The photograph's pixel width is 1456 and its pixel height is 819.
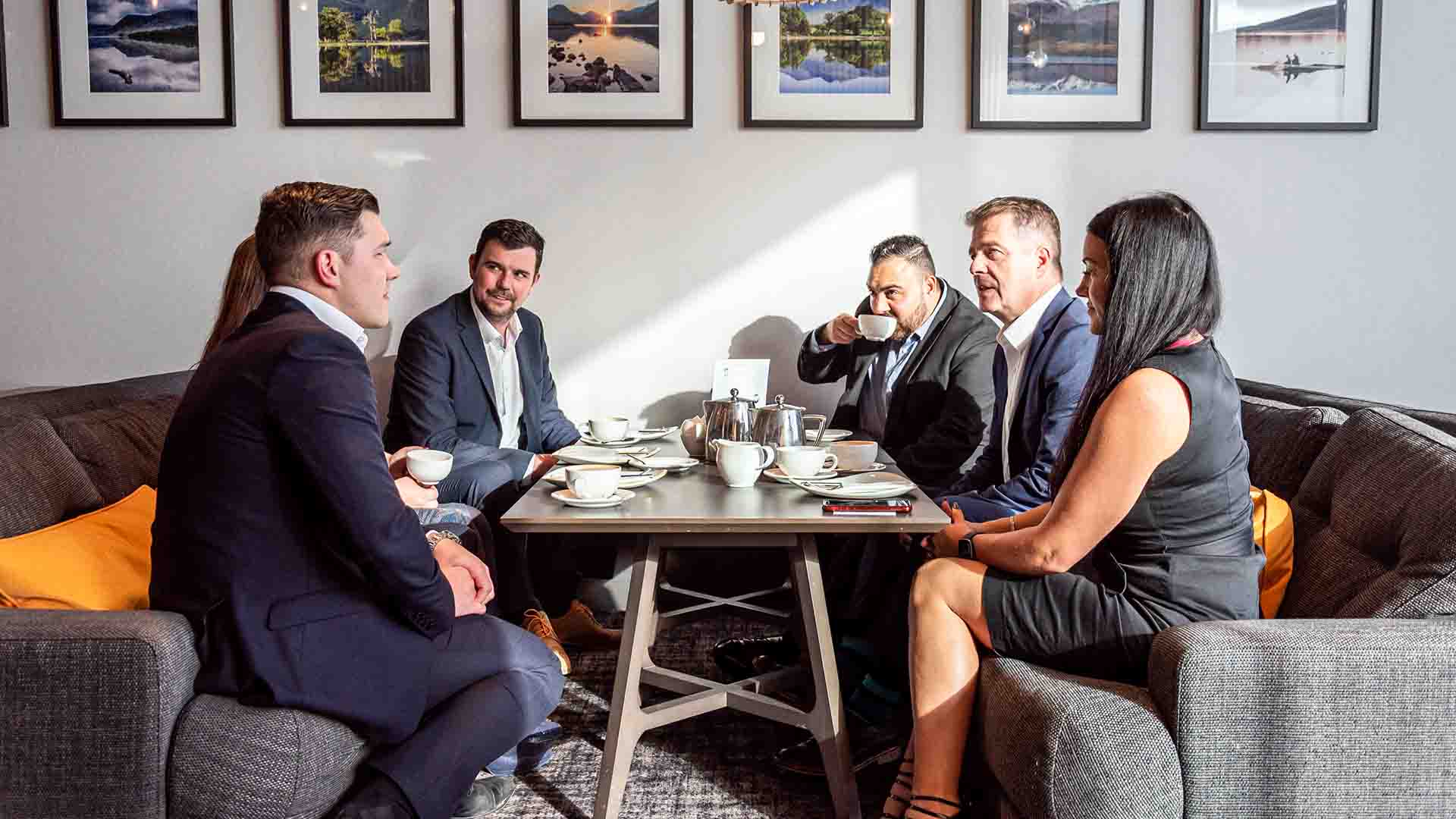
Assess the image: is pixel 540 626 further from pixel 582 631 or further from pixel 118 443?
pixel 118 443

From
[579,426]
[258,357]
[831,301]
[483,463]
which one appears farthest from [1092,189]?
[258,357]

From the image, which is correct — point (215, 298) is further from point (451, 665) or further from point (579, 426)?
point (451, 665)

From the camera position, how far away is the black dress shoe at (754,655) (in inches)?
126

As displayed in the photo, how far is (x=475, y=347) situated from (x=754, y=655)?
129 centimetres

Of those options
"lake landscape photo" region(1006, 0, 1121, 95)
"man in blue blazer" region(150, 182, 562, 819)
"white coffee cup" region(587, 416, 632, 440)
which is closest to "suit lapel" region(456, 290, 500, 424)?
"white coffee cup" region(587, 416, 632, 440)

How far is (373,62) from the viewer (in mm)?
3879

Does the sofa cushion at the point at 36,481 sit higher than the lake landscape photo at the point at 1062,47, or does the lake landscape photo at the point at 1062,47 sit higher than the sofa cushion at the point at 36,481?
the lake landscape photo at the point at 1062,47

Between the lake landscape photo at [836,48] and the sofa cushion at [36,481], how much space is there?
244cm

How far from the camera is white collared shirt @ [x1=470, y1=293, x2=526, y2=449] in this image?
3.67 metres

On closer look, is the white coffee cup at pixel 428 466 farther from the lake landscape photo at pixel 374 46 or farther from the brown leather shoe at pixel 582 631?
the lake landscape photo at pixel 374 46

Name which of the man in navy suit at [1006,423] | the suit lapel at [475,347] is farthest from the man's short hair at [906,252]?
the suit lapel at [475,347]

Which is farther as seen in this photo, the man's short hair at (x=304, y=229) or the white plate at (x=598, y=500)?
the white plate at (x=598, y=500)

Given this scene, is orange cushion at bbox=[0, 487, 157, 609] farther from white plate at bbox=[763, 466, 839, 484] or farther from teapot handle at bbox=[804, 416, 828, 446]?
teapot handle at bbox=[804, 416, 828, 446]

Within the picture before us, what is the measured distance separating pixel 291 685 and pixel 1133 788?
1.32 meters
